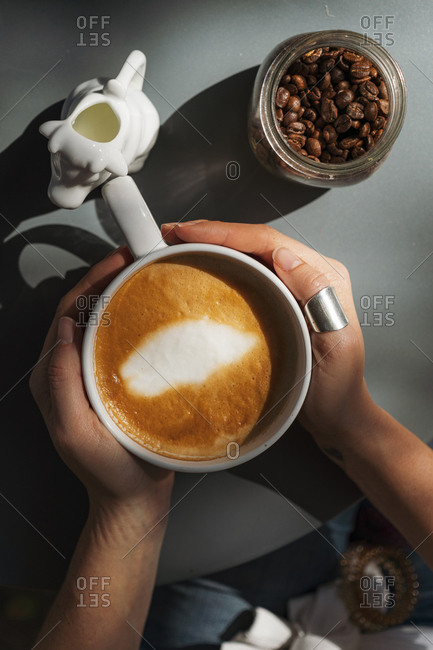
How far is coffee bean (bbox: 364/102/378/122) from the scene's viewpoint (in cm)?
75

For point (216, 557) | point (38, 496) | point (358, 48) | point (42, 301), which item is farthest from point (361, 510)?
point (358, 48)

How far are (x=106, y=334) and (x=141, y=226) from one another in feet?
0.55

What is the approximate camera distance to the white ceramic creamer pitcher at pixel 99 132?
65 centimetres

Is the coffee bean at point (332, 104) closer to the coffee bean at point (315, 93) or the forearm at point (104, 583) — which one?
the coffee bean at point (315, 93)

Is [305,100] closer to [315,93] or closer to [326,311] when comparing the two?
[315,93]

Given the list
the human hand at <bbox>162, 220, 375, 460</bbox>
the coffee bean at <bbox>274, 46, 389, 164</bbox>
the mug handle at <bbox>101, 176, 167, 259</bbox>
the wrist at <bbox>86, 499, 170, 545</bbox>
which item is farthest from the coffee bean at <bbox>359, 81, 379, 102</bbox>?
the wrist at <bbox>86, 499, 170, 545</bbox>

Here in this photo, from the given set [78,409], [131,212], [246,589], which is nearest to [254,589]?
[246,589]

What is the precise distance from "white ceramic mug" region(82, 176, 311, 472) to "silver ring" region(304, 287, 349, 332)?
0.06 metres

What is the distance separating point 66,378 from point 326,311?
15.1 inches

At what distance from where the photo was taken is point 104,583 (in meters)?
0.90

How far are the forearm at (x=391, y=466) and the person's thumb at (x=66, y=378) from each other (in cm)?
39

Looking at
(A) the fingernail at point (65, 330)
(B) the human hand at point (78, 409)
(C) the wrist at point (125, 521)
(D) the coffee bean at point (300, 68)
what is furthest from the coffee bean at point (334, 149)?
(C) the wrist at point (125, 521)

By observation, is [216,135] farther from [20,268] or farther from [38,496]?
[38,496]

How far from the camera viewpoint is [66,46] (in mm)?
834
